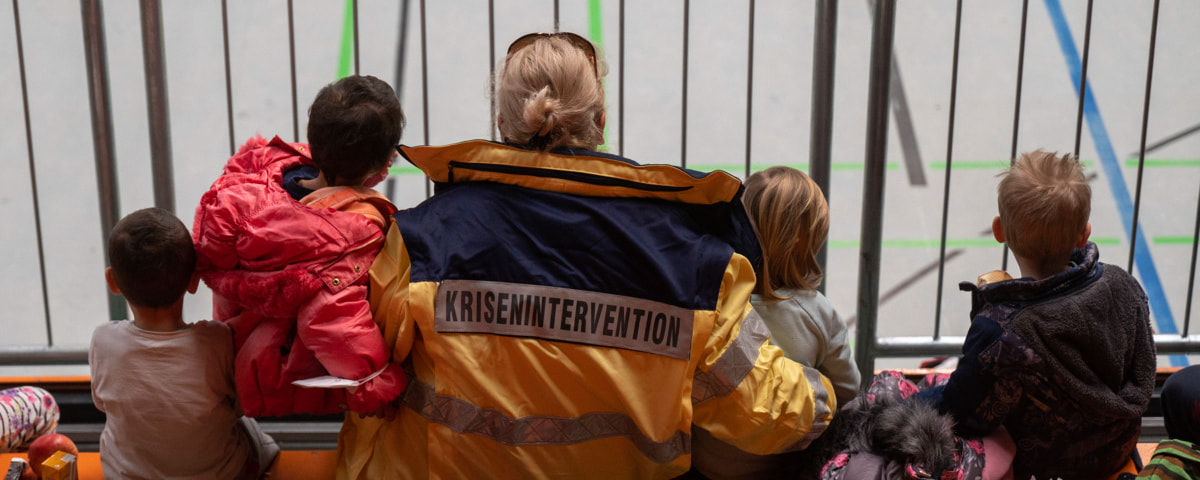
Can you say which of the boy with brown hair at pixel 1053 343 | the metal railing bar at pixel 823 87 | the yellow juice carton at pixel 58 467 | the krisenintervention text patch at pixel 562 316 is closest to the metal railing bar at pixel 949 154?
the metal railing bar at pixel 823 87

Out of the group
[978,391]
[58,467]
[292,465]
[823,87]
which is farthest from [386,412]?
[823,87]

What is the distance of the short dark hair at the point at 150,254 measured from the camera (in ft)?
6.77

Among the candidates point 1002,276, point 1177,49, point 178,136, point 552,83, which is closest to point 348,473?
point 552,83

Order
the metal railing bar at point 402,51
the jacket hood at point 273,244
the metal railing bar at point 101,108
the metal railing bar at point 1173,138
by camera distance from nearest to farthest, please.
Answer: the jacket hood at point 273,244 → the metal railing bar at point 101,108 → the metal railing bar at point 1173,138 → the metal railing bar at point 402,51

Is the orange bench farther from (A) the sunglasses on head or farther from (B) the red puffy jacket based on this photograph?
(A) the sunglasses on head

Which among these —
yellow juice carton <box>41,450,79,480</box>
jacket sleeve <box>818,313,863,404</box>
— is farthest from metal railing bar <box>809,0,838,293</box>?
yellow juice carton <box>41,450,79,480</box>

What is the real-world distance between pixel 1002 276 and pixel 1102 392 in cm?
35

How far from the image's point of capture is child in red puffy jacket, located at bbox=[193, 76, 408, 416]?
1989 mm

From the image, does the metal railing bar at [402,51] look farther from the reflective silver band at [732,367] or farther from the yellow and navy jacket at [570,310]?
the reflective silver band at [732,367]

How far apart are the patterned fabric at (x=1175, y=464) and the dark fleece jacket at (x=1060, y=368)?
0.12 meters

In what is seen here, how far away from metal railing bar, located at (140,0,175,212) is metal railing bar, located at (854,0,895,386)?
204cm

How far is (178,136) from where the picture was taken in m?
6.41

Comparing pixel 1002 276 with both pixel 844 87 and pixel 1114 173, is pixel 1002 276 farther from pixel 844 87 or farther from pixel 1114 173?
pixel 844 87

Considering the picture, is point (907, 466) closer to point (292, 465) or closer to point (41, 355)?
point (292, 465)
